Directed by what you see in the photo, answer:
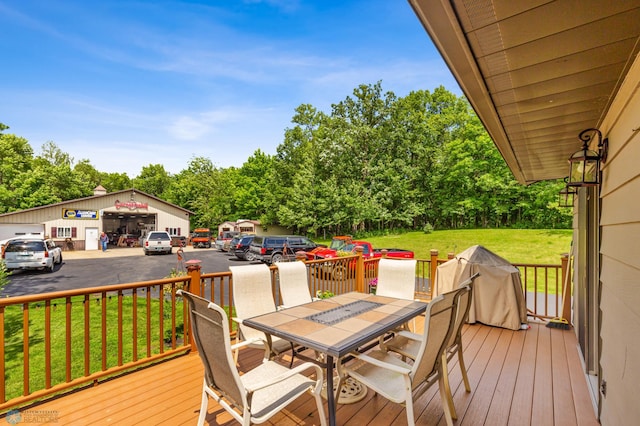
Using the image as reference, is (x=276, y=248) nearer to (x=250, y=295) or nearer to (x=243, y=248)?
(x=243, y=248)

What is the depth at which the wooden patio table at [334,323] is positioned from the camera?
1996mm

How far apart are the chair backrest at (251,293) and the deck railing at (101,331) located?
15 cm

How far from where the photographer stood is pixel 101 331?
12.5 feet

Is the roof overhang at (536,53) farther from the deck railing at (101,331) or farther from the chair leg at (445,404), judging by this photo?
the deck railing at (101,331)

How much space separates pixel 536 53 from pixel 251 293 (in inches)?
114

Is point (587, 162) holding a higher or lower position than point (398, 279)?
higher

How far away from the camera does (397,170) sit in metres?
24.6

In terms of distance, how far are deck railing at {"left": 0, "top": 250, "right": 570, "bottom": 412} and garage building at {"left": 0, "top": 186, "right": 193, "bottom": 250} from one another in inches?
631

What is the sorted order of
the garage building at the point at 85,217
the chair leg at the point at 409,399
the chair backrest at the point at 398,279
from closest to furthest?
the chair leg at the point at 409,399, the chair backrest at the point at 398,279, the garage building at the point at 85,217

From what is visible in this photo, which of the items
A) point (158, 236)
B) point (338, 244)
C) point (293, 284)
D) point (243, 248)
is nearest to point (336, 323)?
point (293, 284)

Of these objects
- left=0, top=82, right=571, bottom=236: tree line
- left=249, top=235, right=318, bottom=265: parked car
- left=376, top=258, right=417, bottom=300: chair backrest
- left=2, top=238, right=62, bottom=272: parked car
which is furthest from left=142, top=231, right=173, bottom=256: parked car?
left=376, top=258, right=417, bottom=300: chair backrest

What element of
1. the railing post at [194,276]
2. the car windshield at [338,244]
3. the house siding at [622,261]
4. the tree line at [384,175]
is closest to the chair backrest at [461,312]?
the house siding at [622,261]

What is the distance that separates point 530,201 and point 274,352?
80.1ft

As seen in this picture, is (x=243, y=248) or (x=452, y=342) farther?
(x=243, y=248)
